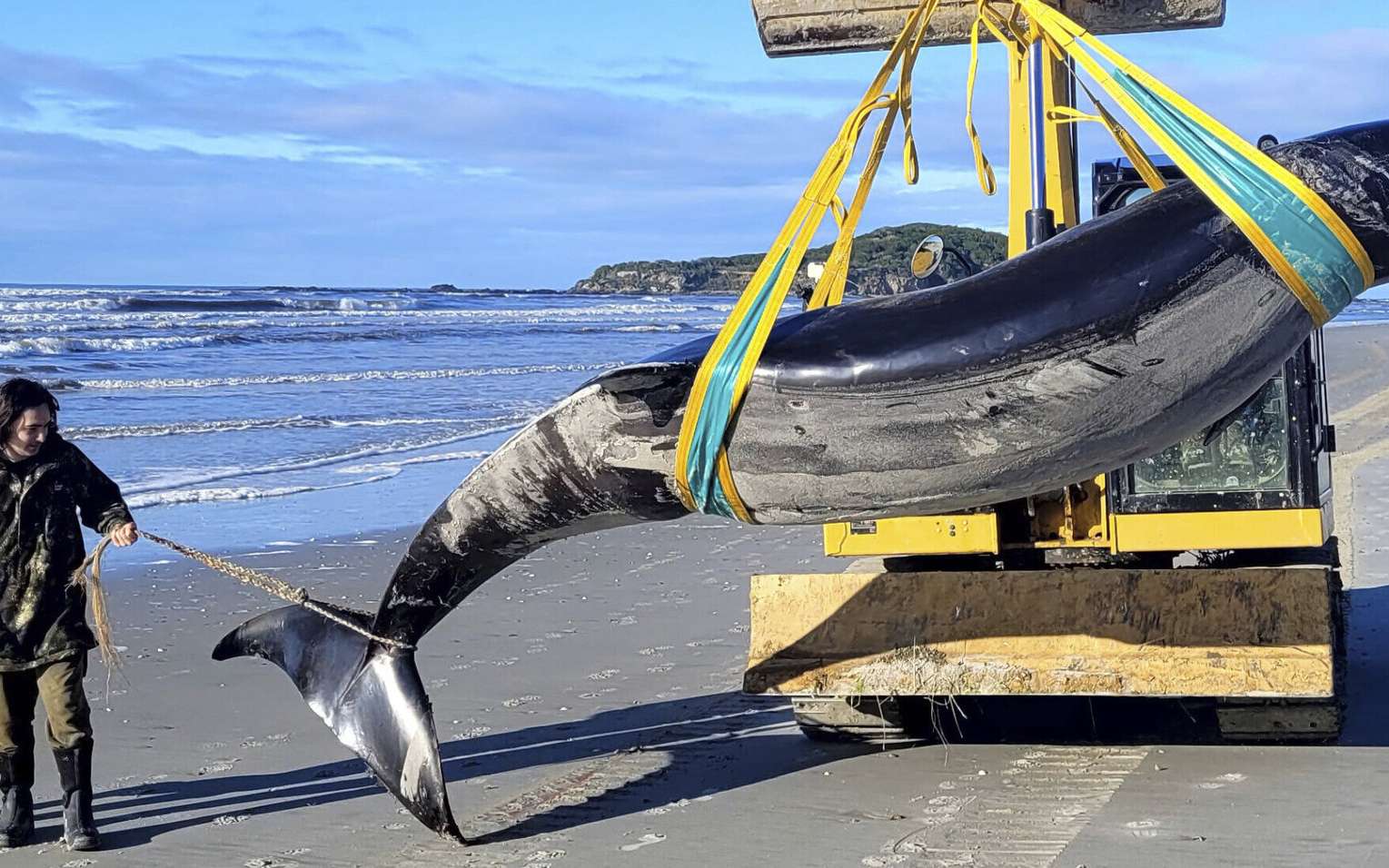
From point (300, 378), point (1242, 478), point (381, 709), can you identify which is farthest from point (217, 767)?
point (300, 378)

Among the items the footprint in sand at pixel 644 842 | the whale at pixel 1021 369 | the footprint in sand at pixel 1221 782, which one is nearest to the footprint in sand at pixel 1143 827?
the footprint in sand at pixel 1221 782

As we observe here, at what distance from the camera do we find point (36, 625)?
5.85 m

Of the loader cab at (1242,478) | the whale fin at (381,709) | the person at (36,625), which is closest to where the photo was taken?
the whale fin at (381,709)

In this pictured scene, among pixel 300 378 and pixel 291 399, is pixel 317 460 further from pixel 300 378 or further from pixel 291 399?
pixel 300 378

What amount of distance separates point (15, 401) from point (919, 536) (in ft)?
11.3

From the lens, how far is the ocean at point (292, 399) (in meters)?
14.5

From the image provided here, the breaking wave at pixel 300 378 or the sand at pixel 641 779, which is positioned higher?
the breaking wave at pixel 300 378

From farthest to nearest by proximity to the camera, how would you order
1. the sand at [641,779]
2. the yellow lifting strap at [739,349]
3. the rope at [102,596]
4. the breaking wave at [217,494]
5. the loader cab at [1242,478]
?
the breaking wave at [217,494], the loader cab at [1242,478], the rope at [102,596], the sand at [641,779], the yellow lifting strap at [739,349]

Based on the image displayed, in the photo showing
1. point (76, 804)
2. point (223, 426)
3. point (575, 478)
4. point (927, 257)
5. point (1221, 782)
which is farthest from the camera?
point (223, 426)

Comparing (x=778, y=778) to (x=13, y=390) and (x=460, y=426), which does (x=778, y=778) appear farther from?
(x=460, y=426)

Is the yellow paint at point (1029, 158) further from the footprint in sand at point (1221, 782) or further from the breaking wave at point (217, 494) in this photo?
the breaking wave at point (217, 494)

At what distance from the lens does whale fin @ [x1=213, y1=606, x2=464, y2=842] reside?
535 centimetres

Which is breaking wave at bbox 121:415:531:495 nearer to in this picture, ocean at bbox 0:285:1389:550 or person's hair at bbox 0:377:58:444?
ocean at bbox 0:285:1389:550

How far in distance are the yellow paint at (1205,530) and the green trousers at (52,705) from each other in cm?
394
